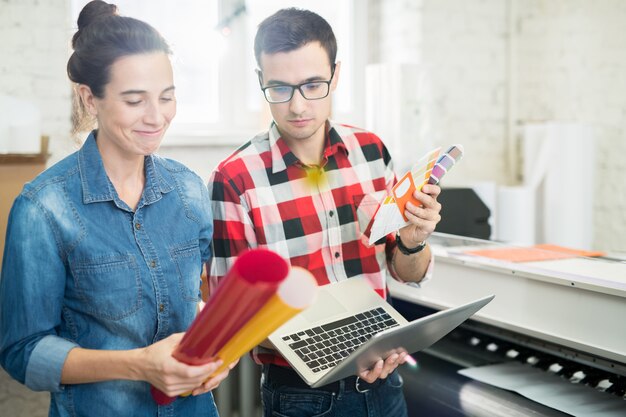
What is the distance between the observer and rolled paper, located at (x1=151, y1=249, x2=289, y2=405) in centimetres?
61

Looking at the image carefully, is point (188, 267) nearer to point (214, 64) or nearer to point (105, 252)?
point (105, 252)

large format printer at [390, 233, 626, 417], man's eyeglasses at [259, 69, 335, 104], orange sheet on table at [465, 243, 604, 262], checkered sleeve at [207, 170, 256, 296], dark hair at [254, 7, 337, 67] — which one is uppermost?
dark hair at [254, 7, 337, 67]

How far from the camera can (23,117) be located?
219cm

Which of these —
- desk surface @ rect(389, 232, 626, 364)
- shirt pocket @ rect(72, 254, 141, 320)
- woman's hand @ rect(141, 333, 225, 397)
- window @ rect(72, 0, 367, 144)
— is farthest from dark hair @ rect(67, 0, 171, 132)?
window @ rect(72, 0, 367, 144)

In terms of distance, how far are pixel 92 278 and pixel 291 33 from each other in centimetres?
60

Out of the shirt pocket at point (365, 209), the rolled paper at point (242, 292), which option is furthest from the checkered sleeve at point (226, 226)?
the rolled paper at point (242, 292)

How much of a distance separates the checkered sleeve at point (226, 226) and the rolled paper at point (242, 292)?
50 cm

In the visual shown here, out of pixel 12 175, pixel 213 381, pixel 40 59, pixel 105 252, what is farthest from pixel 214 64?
pixel 213 381

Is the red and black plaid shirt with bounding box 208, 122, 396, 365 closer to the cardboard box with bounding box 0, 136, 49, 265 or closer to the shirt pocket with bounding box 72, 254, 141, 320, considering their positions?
the shirt pocket with bounding box 72, 254, 141, 320

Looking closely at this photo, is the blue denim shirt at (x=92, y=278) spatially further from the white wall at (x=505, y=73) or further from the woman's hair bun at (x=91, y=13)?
the white wall at (x=505, y=73)

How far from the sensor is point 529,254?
1.64 metres

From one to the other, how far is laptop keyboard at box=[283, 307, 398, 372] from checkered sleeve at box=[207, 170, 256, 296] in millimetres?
189

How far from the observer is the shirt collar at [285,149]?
4.17 feet

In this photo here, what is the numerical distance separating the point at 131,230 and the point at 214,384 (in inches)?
10.9
